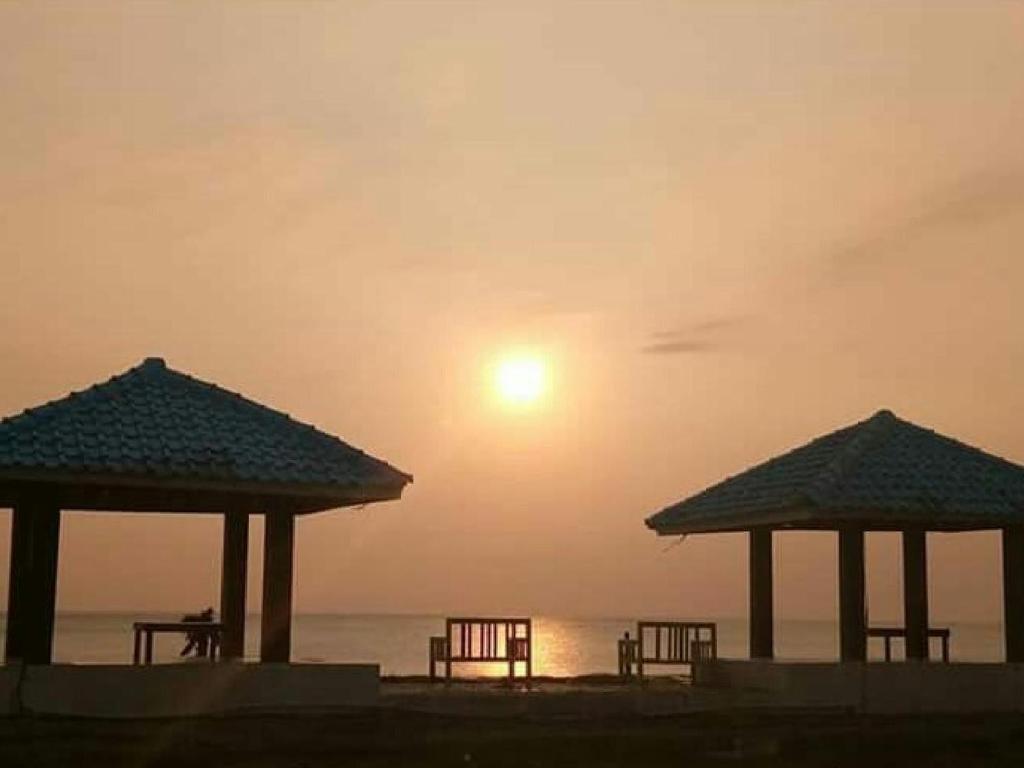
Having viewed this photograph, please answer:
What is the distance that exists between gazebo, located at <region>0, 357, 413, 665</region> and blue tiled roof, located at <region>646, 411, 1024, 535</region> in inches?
202

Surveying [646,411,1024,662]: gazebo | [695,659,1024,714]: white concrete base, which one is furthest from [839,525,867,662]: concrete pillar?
[695,659,1024,714]: white concrete base

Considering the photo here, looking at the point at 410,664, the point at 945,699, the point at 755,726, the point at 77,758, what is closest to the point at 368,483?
the point at 77,758

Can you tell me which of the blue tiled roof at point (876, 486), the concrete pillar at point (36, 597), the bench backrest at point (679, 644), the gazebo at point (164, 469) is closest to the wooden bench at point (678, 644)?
the bench backrest at point (679, 644)

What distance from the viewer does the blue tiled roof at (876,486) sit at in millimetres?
19906

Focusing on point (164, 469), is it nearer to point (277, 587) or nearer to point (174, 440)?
point (174, 440)

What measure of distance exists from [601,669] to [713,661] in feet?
298

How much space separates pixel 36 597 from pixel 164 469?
202cm

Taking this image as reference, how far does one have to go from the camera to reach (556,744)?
1786 cm

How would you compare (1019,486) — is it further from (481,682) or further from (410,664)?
(410,664)

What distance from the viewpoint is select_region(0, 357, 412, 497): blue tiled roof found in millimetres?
16922

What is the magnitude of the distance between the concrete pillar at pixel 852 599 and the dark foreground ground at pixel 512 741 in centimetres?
111

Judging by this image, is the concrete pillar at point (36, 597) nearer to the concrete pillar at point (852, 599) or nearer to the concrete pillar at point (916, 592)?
the concrete pillar at point (852, 599)

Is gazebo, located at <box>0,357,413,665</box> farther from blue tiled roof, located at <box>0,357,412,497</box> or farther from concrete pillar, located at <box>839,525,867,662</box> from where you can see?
concrete pillar, located at <box>839,525,867,662</box>

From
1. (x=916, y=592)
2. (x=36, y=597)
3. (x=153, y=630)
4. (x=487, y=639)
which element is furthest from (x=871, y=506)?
(x=36, y=597)
